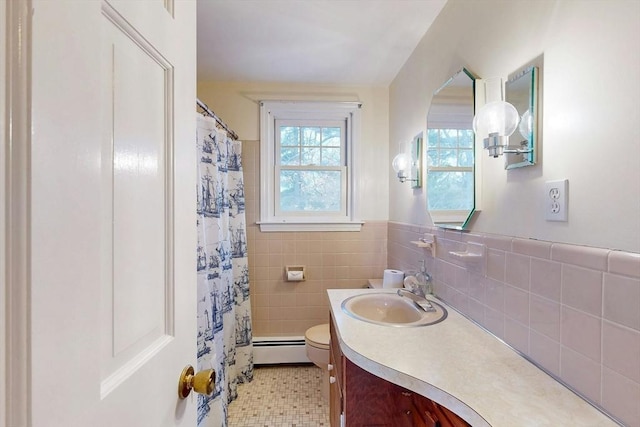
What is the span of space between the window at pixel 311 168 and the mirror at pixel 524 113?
1.56 meters

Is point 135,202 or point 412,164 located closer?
point 135,202

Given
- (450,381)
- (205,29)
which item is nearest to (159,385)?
(450,381)

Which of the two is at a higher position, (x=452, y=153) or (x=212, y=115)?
(x=212, y=115)

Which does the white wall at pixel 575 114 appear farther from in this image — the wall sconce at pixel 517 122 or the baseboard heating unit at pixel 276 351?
the baseboard heating unit at pixel 276 351

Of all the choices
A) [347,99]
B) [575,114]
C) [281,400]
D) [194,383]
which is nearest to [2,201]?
[194,383]

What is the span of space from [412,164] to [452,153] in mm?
485

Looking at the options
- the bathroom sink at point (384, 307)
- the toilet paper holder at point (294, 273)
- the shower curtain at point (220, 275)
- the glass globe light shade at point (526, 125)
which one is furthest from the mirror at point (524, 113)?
the toilet paper holder at point (294, 273)

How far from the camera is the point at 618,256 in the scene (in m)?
0.67

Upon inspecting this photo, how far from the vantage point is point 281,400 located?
203 centimetres

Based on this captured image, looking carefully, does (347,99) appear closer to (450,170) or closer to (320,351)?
(450,170)

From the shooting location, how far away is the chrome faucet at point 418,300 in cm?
138

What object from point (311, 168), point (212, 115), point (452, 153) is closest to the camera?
point (452, 153)

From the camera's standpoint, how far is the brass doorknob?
0.63 metres

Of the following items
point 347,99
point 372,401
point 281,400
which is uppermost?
point 347,99
